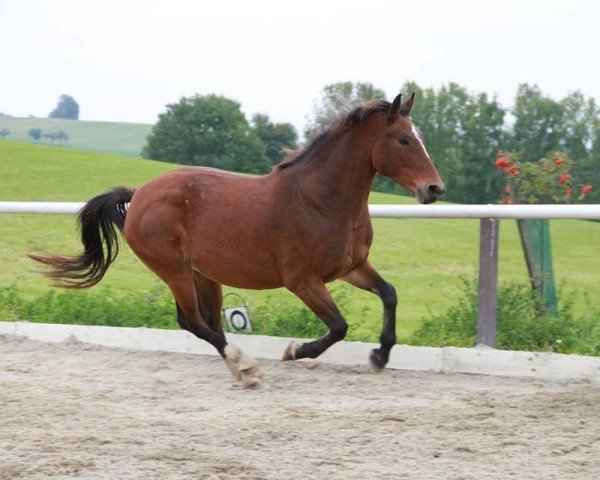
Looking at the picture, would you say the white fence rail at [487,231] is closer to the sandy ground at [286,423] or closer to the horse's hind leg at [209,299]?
the sandy ground at [286,423]

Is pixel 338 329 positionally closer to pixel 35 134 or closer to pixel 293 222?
pixel 293 222

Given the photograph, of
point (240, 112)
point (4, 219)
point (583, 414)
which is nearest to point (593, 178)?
point (240, 112)

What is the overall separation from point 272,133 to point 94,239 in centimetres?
4542

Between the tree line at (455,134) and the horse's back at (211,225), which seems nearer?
the horse's back at (211,225)

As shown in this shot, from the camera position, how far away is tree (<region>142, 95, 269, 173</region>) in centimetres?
4978

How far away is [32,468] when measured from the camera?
12.3ft

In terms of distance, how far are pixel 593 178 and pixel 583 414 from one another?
44.8m

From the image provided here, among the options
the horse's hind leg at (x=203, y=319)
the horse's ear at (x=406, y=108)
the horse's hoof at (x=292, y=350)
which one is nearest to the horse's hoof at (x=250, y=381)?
the horse's hind leg at (x=203, y=319)

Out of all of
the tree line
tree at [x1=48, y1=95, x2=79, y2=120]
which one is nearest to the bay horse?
the tree line

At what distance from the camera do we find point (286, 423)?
4.65m

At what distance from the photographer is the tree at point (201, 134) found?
4978cm

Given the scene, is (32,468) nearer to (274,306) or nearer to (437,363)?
(437,363)

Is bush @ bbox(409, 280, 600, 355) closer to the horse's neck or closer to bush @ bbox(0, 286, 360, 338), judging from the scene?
bush @ bbox(0, 286, 360, 338)

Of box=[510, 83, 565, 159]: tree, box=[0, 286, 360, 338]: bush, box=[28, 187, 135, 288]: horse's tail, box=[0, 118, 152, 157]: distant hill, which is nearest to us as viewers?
box=[28, 187, 135, 288]: horse's tail
